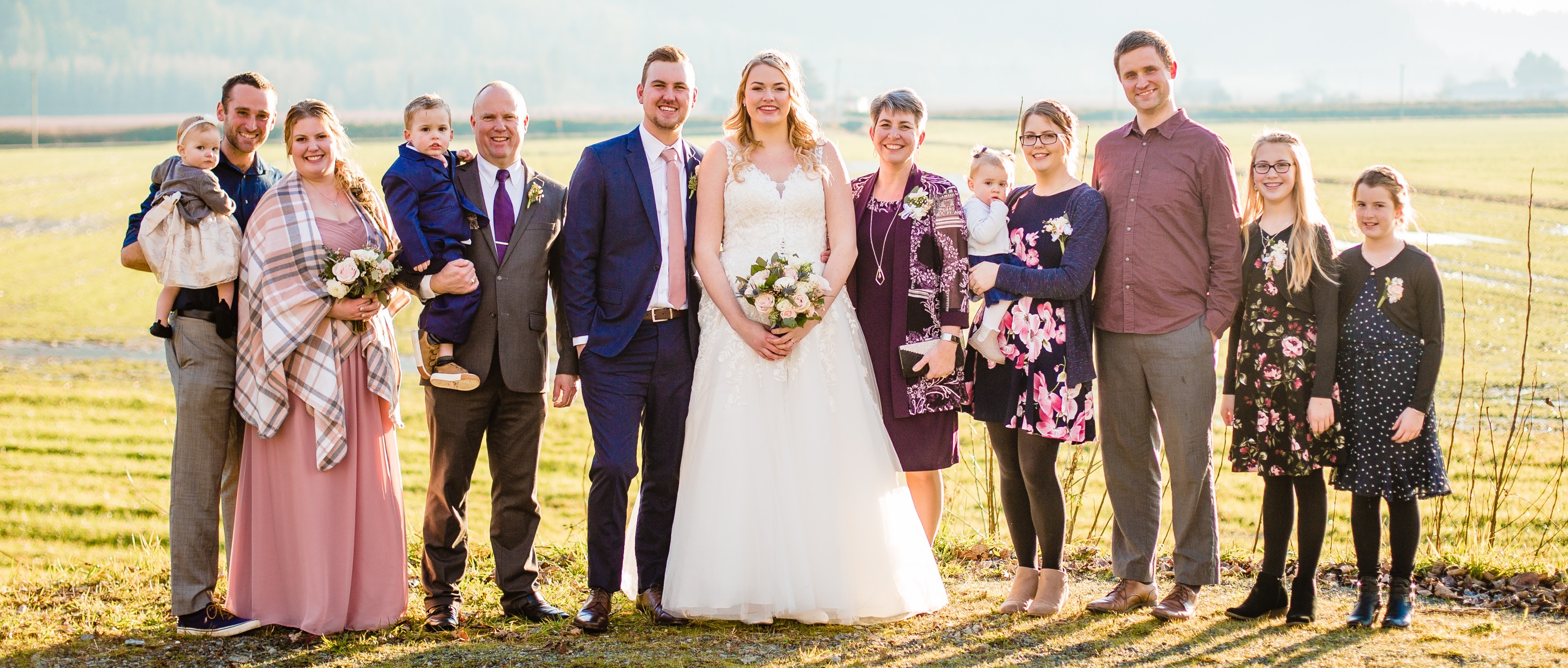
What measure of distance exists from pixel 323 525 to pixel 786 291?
2.27 meters

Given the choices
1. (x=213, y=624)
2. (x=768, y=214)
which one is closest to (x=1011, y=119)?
(x=768, y=214)

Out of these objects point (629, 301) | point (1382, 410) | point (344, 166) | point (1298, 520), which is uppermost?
point (344, 166)

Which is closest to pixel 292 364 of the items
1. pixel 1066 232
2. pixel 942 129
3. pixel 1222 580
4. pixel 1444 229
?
pixel 1066 232

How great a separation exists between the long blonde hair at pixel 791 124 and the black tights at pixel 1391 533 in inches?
107

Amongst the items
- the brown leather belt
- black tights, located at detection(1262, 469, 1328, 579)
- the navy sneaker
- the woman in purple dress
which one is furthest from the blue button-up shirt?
black tights, located at detection(1262, 469, 1328, 579)

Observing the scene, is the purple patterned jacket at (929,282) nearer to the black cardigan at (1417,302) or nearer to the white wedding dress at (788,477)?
the white wedding dress at (788,477)

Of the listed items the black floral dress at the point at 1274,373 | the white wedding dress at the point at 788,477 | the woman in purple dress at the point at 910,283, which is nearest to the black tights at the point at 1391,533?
the black floral dress at the point at 1274,373

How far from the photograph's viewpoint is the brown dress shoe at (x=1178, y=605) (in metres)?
4.81

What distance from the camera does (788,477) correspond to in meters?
4.70

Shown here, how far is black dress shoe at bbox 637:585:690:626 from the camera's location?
483 centimetres

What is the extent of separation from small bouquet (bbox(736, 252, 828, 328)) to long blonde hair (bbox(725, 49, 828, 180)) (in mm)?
473

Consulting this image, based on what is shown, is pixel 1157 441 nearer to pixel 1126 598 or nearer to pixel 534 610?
pixel 1126 598

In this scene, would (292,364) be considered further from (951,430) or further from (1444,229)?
(1444,229)

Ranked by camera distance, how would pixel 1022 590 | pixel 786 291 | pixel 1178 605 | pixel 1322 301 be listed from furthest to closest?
1. pixel 1022 590
2. pixel 1178 605
3. pixel 1322 301
4. pixel 786 291
